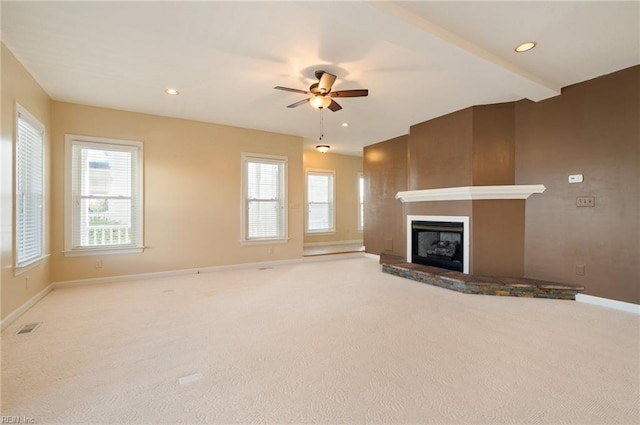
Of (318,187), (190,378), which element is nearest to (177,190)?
(190,378)

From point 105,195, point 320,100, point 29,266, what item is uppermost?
point 320,100

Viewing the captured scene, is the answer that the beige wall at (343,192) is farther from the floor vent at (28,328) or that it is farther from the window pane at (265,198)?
the floor vent at (28,328)

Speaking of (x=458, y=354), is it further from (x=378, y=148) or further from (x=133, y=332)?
(x=378, y=148)

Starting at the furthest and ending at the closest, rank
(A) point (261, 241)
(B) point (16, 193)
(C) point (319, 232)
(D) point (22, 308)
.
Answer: (C) point (319, 232), (A) point (261, 241), (D) point (22, 308), (B) point (16, 193)

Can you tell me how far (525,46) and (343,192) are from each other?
20.4ft

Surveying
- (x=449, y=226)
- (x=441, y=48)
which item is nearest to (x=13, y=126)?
(x=441, y=48)

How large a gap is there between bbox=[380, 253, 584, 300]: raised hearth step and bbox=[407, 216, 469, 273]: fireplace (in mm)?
295

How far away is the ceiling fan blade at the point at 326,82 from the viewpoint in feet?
10.7

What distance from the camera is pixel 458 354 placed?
7.83 feet

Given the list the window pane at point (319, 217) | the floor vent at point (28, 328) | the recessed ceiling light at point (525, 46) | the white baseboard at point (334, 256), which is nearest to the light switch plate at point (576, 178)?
the recessed ceiling light at point (525, 46)

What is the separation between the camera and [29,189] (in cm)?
359

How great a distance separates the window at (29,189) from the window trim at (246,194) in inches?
116

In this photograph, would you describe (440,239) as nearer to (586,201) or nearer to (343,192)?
(586,201)

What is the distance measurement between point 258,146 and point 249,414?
5135 millimetres
